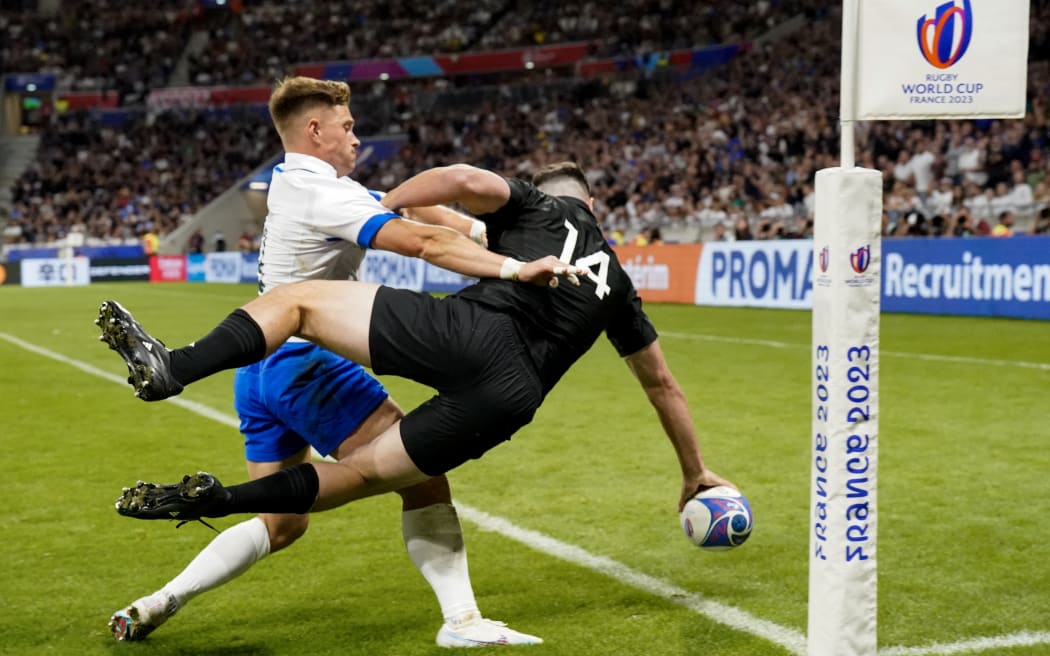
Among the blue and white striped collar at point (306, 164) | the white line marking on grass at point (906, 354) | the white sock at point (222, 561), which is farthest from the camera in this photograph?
the white line marking on grass at point (906, 354)

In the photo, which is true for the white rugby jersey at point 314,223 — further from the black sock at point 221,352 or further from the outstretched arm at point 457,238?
the black sock at point 221,352

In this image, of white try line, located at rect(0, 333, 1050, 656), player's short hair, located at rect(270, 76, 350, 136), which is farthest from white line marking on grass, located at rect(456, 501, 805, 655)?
player's short hair, located at rect(270, 76, 350, 136)

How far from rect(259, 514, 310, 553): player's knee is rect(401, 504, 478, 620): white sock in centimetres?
45

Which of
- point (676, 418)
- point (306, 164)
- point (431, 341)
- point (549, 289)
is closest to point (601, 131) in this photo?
point (676, 418)

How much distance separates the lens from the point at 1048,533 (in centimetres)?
552

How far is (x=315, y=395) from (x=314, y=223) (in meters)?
0.60

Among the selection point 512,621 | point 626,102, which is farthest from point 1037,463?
point 626,102

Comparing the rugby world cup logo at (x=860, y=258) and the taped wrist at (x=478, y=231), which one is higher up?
the taped wrist at (x=478, y=231)

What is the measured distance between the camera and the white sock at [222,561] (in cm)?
433

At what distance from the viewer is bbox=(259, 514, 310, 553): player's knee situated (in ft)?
14.7

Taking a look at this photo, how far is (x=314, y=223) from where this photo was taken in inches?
160

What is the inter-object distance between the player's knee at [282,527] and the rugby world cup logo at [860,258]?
8.01 feet

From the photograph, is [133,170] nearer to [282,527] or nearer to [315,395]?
[282,527]

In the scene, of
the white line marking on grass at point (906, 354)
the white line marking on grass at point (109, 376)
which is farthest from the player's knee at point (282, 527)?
the white line marking on grass at point (906, 354)
